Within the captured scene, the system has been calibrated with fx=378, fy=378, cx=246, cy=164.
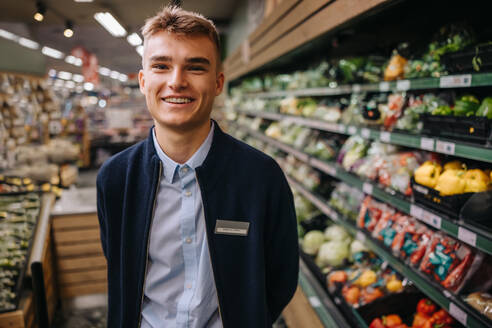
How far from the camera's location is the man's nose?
3.90 feet

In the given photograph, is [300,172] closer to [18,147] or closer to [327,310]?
[327,310]

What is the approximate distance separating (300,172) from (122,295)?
295cm

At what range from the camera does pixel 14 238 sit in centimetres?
292

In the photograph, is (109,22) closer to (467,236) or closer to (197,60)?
(197,60)

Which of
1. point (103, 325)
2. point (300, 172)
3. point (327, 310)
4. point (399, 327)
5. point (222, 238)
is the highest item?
point (222, 238)

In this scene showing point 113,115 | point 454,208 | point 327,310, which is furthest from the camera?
point 113,115

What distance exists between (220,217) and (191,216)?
0.10 m

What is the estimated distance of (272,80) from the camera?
18.6 feet

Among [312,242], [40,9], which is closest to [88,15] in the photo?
[40,9]

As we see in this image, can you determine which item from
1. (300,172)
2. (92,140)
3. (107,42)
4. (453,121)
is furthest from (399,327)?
(107,42)

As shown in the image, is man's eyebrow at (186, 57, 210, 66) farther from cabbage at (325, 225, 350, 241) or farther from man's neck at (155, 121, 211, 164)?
cabbage at (325, 225, 350, 241)

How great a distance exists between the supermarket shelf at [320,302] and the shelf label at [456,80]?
142 centimetres

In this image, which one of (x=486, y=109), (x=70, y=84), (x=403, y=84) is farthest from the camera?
(x=70, y=84)

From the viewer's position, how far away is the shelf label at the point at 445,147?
163cm
